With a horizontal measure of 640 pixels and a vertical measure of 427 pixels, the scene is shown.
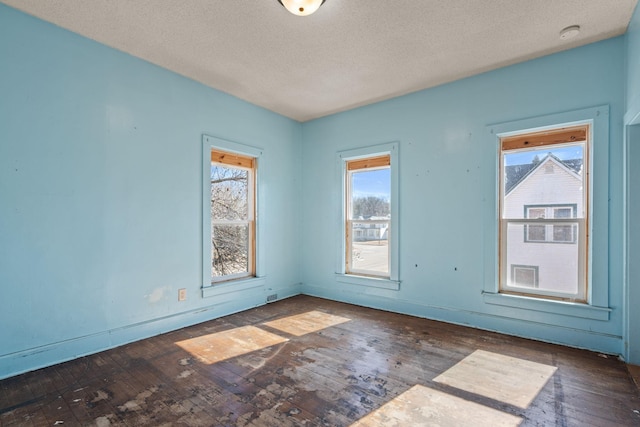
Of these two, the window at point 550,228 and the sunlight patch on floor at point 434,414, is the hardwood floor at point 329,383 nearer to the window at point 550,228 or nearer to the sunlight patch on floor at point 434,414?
the sunlight patch on floor at point 434,414

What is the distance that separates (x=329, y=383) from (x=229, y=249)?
2.38m

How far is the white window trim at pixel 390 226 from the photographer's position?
13.5 ft

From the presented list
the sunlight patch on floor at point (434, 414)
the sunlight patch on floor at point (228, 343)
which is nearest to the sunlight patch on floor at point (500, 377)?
the sunlight patch on floor at point (434, 414)

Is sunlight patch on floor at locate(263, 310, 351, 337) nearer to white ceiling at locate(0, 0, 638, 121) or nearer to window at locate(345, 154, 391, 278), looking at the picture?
window at locate(345, 154, 391, 278)

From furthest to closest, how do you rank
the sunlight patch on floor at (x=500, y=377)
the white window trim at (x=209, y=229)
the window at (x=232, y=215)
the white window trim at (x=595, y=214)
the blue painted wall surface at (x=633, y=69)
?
the window at (x=232, y=215), the white window trim at (x=209, y=229), the white window trim at (x=595, y=214), the blue painted wall surface at (x=633, y=69), the sunlight patch on floor at (x=500, y=377)

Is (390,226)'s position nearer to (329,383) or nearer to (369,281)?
(369,281)

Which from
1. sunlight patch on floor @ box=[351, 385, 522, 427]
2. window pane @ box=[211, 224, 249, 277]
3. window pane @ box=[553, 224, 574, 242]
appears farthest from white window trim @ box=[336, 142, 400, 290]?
sunlight patch on floor @ box=[351, 385, 522, 427]

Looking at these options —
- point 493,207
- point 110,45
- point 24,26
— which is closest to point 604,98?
point 493,207

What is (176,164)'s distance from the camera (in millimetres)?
3516

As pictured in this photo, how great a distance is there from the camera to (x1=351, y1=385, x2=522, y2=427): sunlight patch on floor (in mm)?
1904

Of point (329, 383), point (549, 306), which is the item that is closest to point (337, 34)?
point (329, 383)

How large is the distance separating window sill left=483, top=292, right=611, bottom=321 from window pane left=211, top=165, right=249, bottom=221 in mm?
3220

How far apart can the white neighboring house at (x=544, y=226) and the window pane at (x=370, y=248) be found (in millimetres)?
1483

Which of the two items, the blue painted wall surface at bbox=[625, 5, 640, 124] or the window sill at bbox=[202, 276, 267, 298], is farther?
the window sill at bbox=[202, 276, 267, 298]
